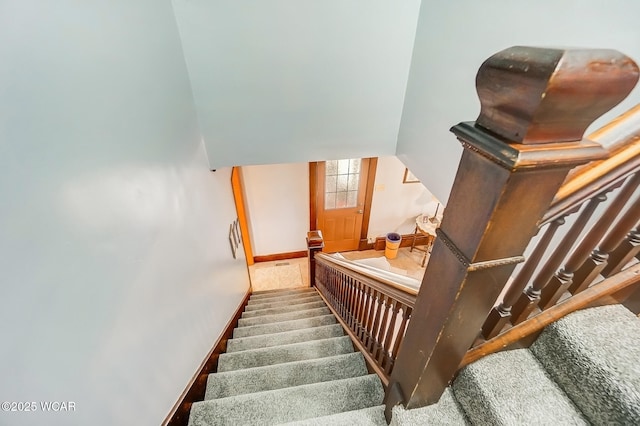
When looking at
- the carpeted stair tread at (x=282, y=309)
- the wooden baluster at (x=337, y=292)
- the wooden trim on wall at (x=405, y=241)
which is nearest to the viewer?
the wooden baluster at (x=337, y=292)

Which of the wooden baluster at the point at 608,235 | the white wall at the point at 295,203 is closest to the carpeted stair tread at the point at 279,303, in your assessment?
the white wall at the point at 295,203

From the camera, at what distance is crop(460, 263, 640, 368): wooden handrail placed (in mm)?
886

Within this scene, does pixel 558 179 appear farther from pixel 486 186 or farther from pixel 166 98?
pixel 166 98

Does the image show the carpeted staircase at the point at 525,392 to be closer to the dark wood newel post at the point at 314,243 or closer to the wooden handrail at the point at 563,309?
the wooden handrail at the point at 563,309

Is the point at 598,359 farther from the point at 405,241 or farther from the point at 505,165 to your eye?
the point at 405,241

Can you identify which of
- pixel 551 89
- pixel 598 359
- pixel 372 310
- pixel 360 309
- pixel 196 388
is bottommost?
pixel 196 388

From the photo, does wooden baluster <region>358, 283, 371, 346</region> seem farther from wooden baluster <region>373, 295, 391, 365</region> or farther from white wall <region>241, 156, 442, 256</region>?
white wall <region>241, 156, 442, 256</region>

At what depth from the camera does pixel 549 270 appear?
2.64 feet

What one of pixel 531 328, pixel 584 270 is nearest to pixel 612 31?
pixel 584 270

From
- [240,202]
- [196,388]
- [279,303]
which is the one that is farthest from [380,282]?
[240,202]

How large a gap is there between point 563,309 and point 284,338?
1878 mm

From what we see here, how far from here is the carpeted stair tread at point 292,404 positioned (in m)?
1.26

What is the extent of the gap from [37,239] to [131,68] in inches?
35.4

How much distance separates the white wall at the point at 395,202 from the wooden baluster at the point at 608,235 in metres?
3.69
